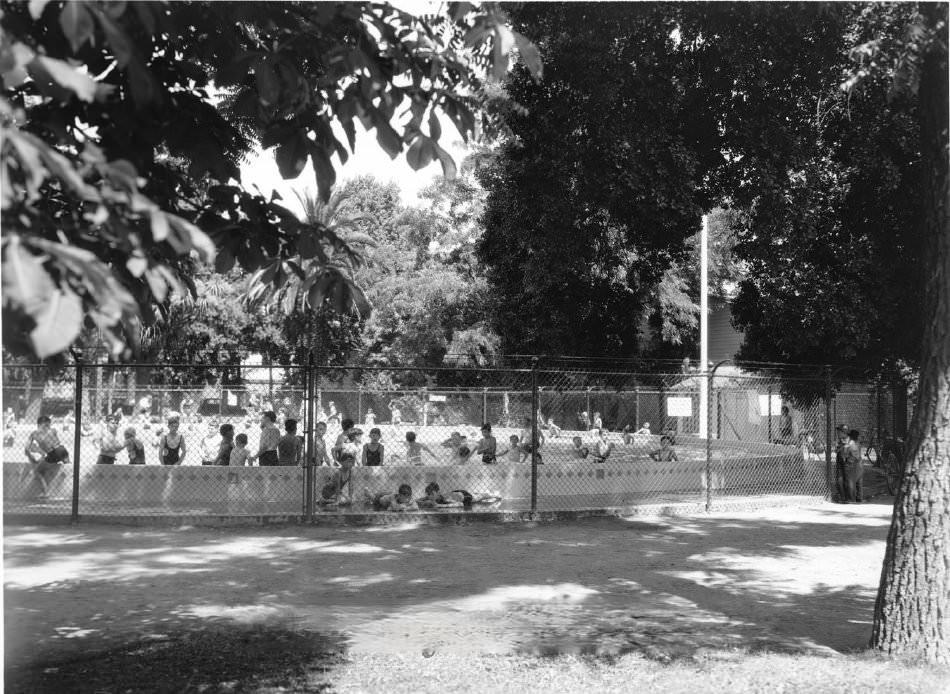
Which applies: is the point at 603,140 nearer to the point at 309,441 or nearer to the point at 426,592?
the point at 309,441

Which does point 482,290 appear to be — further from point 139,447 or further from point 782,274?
point 139,447

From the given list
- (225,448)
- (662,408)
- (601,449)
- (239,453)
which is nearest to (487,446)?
(601,449)

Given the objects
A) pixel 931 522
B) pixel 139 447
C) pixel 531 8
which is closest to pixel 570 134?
pixel 531 8

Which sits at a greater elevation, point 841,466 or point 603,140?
point 603,140

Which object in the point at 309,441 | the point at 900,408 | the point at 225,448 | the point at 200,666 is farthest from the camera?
the point at 900,408

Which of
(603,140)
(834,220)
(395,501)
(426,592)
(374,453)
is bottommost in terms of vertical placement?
(426,592)

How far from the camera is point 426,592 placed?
28.6ft

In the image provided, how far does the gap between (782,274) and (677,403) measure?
5.13 m

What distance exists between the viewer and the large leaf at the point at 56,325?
2.24m

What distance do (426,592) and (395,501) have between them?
5.15 m

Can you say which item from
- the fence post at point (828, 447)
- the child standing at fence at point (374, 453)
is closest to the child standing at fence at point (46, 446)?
the child standing at fence at point (374, 453)

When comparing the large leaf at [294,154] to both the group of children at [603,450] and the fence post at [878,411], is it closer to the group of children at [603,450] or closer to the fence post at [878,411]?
the group of children at [603,450]

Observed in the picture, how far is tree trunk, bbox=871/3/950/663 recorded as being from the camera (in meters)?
6.03

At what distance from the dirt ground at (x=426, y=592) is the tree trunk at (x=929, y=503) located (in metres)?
0.51
